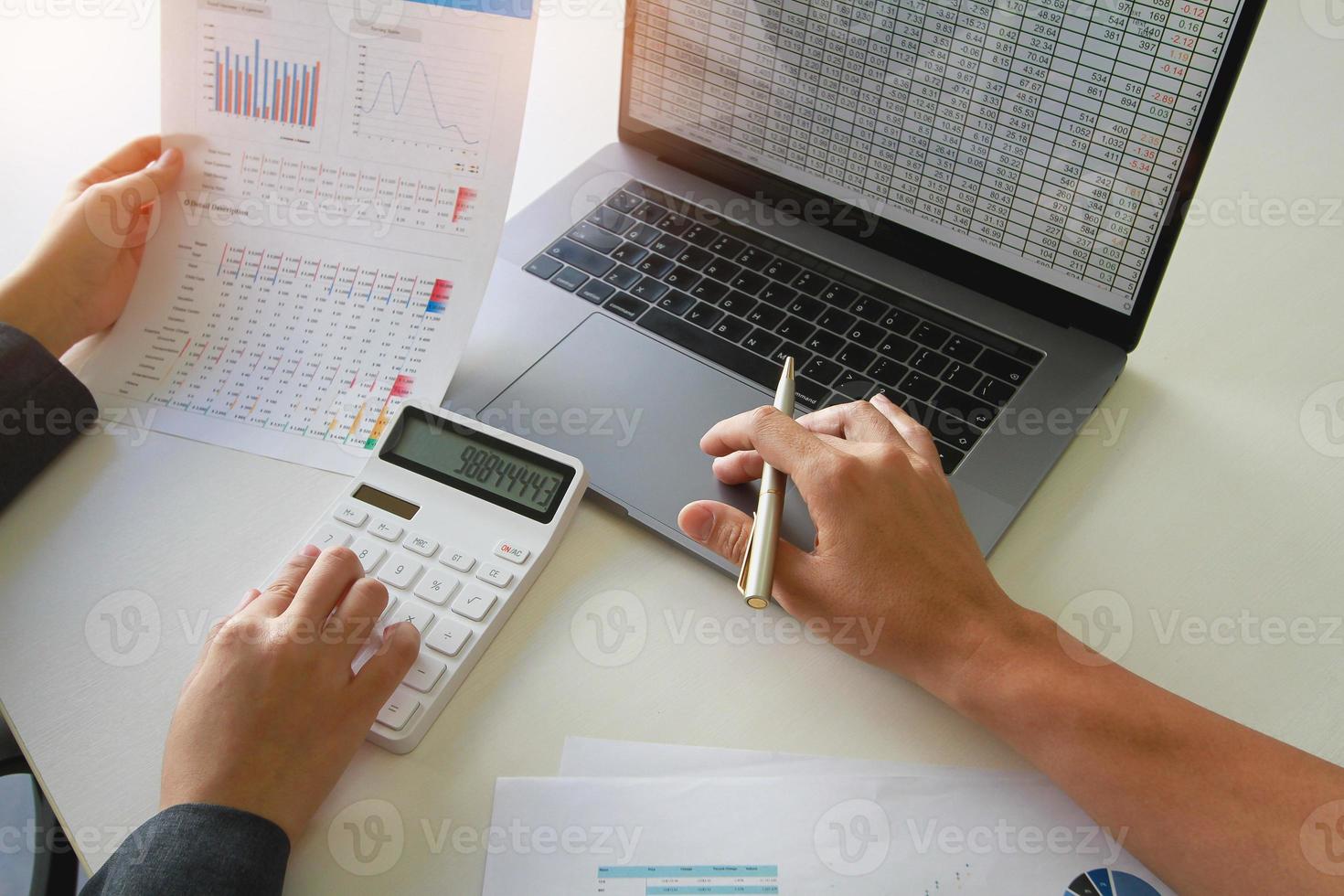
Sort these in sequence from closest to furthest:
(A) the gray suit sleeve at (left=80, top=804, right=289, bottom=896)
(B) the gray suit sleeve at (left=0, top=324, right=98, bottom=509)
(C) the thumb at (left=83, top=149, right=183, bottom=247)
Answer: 1. (A) the gray suit sleeve at (left=80, top=804, right=289, bottom=896)
2. (B) the gray suit sleeve at (left=0, top=324, right=98, bottom=509)
3. (C) the thumb at (left=83, top=149, right=183, bottom=247)

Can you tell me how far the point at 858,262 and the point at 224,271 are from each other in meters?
0.53

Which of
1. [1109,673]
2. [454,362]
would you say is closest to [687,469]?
[454,362]

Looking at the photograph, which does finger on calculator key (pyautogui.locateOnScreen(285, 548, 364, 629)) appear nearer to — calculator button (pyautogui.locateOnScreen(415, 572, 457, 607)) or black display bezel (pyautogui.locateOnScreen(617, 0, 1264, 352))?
calculator button (pyautogui.locateOnScreen(415, 572, 457, 607))

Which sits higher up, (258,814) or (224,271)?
(224,271)

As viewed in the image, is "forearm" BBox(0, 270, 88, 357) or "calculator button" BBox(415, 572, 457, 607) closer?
"calculator button" BBox(415, 572, 457, 607)

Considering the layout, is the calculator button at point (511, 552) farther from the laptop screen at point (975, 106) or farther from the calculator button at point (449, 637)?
the laptop screen at point (975, 106)

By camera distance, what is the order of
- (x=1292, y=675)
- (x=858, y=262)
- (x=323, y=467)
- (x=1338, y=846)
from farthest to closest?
(x=858, y=262)
(x=323, y=467)
(x=1292, y=675)
(x=1338, y=846)

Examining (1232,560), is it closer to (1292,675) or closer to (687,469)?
(1292,675)

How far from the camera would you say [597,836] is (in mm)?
589

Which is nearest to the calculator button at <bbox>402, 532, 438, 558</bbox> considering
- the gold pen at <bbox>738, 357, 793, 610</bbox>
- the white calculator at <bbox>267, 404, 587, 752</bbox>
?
the white calculator at <bbox>267, 404, 587, 752</bbox>

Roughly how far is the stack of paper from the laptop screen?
423 millimetres

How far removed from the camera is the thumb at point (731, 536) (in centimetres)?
67

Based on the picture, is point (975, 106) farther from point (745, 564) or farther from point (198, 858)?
point (198, 858)

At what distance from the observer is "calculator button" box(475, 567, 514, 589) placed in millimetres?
695
